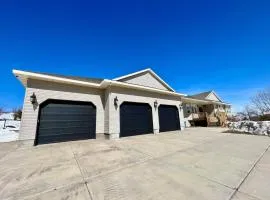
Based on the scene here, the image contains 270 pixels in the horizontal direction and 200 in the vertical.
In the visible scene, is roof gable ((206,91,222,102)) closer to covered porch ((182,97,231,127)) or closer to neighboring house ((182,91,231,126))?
neighboring house ((182,91,231,126))

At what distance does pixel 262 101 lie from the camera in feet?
83.6

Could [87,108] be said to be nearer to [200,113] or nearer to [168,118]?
[168,118]

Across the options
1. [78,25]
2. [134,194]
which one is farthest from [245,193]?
[78,25]

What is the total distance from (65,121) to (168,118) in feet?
29.5

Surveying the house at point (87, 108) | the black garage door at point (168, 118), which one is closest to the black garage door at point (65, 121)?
the house at point (87, 108)

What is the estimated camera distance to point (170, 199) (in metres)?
2.28

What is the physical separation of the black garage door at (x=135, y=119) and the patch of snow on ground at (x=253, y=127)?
26.6ft

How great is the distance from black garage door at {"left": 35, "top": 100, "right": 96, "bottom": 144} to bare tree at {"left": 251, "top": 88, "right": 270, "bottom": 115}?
3060 centimetres

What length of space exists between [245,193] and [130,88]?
8.75m

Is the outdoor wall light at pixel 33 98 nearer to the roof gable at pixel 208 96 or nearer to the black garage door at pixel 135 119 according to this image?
the black garage door at pixel 135 119

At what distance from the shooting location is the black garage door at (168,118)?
12.1 meters

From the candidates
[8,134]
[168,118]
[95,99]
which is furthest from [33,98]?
[168,118]

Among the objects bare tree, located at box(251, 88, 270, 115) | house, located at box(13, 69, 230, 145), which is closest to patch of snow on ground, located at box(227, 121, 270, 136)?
house, located at box(13, 69, 230, 145)

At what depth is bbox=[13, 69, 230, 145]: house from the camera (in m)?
7.33
